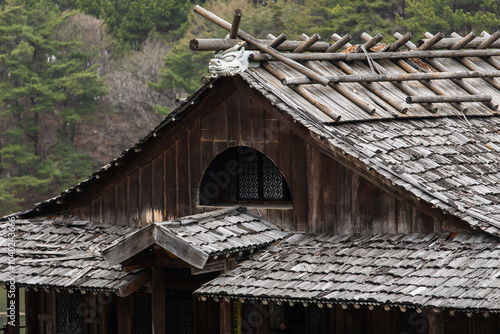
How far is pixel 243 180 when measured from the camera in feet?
56.5

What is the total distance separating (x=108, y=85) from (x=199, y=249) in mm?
A: 37804

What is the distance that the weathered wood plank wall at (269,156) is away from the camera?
14.9 m

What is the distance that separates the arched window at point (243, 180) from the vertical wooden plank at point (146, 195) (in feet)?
3.25

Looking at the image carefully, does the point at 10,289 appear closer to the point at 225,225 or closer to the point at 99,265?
the point at 99,265

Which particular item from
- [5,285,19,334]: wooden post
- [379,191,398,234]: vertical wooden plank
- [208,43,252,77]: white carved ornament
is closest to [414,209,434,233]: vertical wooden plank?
[379,191,398,234]: vertical wooden plank

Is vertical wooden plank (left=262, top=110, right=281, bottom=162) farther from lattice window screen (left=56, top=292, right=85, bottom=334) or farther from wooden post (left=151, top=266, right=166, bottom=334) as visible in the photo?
lattice window screen (left=56, top=292, right=85, bottom=334)

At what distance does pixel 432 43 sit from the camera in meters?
19.9

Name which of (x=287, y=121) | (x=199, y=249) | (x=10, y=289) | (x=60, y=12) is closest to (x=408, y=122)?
(x=287, y=121)

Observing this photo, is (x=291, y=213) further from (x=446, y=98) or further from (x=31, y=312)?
(x=31, y=312)

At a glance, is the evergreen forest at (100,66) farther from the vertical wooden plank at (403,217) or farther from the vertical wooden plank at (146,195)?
the vertical wooden plank at (403,217)

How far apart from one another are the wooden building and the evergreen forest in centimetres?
2638

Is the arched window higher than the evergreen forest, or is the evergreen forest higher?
the evergreen forest

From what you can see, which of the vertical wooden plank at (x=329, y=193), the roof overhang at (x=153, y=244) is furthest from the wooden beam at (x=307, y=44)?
the roof overhang at (x=153, y=244)

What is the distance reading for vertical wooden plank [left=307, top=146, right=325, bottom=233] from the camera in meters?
15.5
